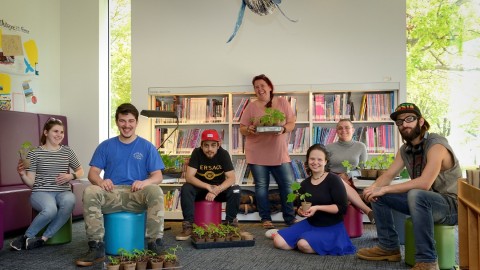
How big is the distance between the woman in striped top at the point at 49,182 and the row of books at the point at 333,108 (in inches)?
109

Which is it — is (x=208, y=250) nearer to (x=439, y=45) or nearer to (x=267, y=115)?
(x=267, y=115)

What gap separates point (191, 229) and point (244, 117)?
55.3 inches

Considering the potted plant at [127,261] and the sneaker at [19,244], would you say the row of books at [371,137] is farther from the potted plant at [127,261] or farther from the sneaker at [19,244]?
the sneaker at [19,244]

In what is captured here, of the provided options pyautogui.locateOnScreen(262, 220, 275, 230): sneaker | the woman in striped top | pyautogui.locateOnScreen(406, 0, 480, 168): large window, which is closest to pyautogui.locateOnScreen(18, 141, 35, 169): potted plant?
the woman in striped top

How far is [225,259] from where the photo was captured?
3879 millimetres

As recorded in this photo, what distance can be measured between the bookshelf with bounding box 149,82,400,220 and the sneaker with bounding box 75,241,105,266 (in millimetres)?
2282

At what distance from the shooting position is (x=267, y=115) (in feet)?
17.5

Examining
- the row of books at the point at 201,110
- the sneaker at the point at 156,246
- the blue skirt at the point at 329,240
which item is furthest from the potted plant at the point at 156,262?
the row of books at the point at 201,110

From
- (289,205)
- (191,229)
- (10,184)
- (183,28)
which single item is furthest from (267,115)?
(10,184)

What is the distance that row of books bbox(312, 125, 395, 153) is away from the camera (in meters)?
5.91

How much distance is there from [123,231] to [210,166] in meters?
1.32

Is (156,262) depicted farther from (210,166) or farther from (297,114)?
(297,114)

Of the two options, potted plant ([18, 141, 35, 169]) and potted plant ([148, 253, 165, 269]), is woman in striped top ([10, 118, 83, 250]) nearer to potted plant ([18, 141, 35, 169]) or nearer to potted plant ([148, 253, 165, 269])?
potted plant ([18, 141, 35, 169])

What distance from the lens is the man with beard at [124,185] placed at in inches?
152
